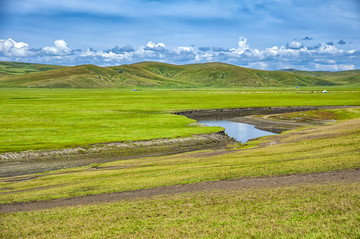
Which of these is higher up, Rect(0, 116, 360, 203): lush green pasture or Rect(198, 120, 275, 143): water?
Rect(0, 116, 360, 203): lush green pasture

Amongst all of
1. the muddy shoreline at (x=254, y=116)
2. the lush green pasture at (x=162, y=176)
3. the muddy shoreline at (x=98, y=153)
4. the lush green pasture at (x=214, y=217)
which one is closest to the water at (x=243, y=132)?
the muddy shoreline at (x=254, y=116)

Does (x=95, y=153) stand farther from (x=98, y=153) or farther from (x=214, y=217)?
(x=214, y=217)

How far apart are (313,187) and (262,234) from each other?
384 inches

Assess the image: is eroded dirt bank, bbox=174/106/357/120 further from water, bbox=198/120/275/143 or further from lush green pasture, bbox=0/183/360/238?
lush green pasture, bbox=0/183/360/238

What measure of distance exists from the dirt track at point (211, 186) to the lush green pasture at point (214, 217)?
1.65m

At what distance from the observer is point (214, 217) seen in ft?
64.4

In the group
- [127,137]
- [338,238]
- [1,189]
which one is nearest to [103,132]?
[127,137]

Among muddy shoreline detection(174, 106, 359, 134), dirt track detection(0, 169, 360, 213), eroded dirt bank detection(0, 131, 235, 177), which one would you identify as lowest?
eroded dirt bank detection(0, 131, 235, 177)

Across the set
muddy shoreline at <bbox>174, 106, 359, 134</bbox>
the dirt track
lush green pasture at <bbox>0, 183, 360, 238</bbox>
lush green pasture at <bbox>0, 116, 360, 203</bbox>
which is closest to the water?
muddy shoreline at <bbox>174, 106, 359, 134</bbox>

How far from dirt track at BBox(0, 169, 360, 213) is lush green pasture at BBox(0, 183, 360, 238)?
1650mm

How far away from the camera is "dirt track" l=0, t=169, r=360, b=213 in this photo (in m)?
26.0

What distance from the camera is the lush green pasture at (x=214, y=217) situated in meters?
16.7

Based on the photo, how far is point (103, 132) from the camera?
77.8 meters

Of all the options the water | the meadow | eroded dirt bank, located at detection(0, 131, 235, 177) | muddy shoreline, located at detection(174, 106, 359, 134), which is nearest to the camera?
the meadow
